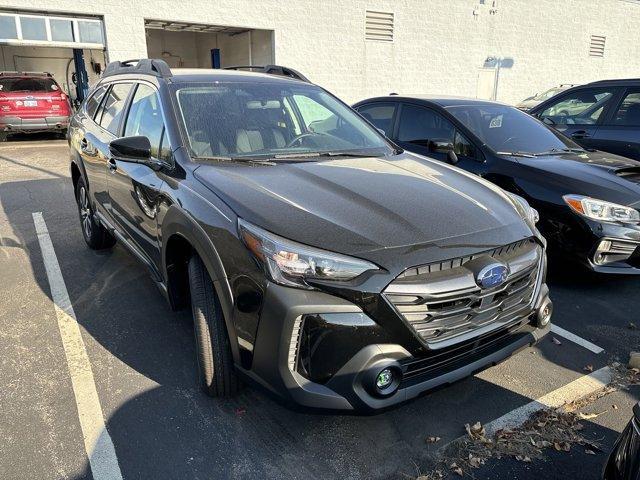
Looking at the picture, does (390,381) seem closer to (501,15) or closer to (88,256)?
(88,256)

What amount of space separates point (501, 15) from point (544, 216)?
19629 mm

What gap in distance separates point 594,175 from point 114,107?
4039 mm

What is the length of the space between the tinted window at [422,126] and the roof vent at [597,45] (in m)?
23.4

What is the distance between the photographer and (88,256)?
503 centimetres

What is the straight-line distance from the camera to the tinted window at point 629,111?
5.96m

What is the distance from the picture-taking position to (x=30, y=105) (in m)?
12.5

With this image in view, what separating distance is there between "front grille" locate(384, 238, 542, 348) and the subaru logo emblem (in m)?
0.03

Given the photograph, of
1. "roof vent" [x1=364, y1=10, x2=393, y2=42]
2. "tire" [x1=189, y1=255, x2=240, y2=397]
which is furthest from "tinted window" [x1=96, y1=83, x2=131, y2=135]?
"roof vent" [x1=364, y1=10, x2=393, y2=42]

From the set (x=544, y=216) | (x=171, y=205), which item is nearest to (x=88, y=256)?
(x=171, y=205)

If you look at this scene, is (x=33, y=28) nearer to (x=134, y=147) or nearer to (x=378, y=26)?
(x=378, y=26)

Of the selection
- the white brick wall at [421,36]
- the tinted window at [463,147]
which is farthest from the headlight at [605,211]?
the white brick wall at [421,36]

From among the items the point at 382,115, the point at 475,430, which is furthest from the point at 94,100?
the point at 475,430

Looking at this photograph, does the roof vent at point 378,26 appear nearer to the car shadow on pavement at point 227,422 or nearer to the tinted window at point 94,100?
the tinted window at point 94,100

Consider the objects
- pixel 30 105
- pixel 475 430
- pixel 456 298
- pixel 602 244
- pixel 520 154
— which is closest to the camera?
pixel 456 298
